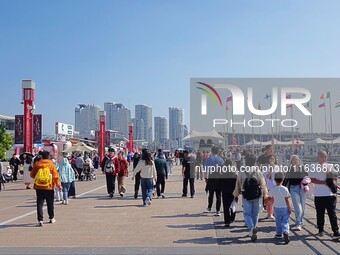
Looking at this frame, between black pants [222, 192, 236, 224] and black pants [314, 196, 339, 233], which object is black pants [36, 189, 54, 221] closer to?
black pants [222, 192, 236, 224]

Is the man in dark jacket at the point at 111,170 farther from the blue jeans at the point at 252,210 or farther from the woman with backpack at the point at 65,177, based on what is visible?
the blue jeans at the point at 252,210

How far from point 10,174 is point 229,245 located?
2070 cm

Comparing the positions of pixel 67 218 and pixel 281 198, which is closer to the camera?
pixel 281 198

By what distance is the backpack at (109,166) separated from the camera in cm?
1579

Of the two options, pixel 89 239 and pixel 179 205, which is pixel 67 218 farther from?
pixel 179 205

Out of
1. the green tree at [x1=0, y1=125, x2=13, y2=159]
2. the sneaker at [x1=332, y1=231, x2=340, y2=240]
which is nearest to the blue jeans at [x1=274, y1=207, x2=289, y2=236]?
the sneaker at [x1=332, y1=231, x2=340, y2=240]

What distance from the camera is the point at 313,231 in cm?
888

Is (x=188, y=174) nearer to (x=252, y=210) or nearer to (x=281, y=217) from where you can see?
(x=252, y=210)

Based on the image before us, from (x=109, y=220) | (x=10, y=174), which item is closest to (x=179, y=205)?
(x=109, y=220)

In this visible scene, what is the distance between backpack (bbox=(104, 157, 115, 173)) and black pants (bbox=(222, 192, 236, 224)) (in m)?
6.81

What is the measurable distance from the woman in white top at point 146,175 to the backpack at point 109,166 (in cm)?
220

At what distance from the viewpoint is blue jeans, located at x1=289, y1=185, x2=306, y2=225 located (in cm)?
918

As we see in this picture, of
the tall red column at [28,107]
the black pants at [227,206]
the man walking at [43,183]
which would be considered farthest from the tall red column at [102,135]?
the black pants at [227,206]

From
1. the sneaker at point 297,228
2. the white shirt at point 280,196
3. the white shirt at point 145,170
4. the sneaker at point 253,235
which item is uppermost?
the white shirt at point 145,170
